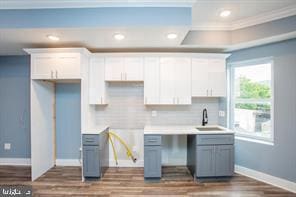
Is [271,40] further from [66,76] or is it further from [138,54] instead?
[66,76]

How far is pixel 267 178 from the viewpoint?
3305mm

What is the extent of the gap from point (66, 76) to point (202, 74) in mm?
2502

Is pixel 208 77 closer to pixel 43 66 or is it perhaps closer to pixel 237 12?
pixel 237 12

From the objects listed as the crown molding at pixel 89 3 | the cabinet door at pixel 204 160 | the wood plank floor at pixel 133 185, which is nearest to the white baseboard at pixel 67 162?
the wood plank floor at pixel 133 185

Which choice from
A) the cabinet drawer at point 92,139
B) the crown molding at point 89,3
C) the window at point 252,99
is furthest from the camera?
the window at point 252,99

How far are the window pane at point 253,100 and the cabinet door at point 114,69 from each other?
7.71 feet

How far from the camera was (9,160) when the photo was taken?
4.20 m

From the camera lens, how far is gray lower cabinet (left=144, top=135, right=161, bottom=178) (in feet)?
10.8

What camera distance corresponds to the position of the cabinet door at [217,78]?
3.74 m

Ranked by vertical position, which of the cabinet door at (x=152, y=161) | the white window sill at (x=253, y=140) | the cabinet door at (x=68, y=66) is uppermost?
the cabinet door at (x=68, y=66)

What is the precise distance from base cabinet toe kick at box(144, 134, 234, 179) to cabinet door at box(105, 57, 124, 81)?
127cm

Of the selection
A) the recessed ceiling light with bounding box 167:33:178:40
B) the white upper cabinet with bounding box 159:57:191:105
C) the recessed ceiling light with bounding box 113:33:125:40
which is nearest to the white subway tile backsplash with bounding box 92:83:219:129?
the white upper cabinet with bounding box 159:57:191:105

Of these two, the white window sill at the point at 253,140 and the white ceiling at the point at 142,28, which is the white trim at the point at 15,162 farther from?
the white window sill at the point at 253,140

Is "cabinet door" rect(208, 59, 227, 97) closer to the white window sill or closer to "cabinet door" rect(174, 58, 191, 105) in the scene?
"cabinet door" rect(174, 58, 191, 105)
